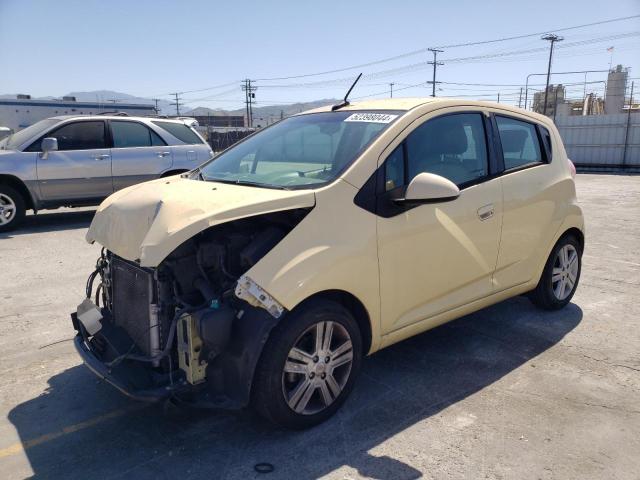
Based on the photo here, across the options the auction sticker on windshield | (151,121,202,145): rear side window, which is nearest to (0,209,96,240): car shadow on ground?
(151,121,202,145): rear side window

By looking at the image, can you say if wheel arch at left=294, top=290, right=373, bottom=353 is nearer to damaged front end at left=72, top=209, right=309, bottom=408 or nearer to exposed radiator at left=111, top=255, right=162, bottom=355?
damaged front end at left=72, top=209, right=309, bottom=408

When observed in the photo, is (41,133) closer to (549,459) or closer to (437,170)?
(437,170)

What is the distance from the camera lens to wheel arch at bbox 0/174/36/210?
29.2 feet

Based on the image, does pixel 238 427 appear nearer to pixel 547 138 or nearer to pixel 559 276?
pixel 559 276

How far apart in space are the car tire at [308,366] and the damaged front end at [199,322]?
9 centimetres

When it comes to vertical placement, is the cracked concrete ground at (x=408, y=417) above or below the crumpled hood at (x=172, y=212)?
below

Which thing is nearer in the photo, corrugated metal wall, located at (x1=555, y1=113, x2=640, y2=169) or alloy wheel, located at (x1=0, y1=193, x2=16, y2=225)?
alloy wheel, located at (x1=0, y1=193, x2=16, y2=225)

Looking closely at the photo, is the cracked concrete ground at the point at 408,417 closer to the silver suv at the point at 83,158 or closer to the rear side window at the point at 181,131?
the silver suv at the point at 83,158

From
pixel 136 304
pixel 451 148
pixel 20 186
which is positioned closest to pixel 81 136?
pixel 20 186

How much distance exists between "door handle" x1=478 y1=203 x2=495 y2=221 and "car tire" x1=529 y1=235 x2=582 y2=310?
46.7 inches

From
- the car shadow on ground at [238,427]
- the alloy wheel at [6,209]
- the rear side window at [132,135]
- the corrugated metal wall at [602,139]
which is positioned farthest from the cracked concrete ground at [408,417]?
the corrugated metal wall at [602,139]

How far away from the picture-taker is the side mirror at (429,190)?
10.3 feet

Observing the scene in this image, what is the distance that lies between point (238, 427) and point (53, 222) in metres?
8.30

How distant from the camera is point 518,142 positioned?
438cm
